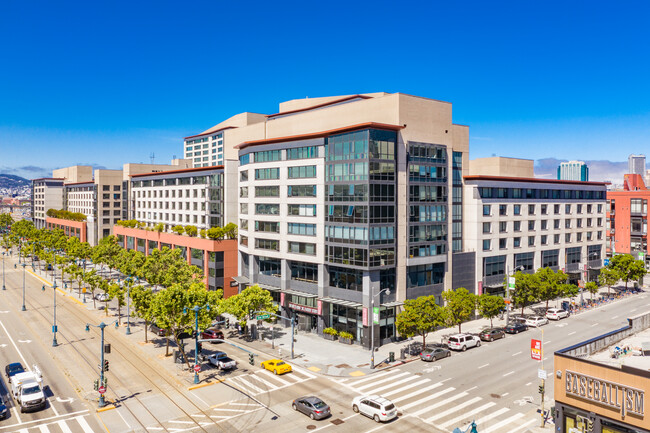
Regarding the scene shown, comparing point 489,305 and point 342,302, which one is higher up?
point 342,302

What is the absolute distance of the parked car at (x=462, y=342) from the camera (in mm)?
56372

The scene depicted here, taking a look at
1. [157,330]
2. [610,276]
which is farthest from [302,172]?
[610,276]

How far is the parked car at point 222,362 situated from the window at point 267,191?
29.5 metres

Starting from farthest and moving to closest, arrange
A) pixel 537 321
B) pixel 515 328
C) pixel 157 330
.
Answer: pixel 537 321, pixel 515 328, pixel 157 330

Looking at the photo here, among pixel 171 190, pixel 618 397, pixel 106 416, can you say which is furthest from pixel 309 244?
pixel 171 190

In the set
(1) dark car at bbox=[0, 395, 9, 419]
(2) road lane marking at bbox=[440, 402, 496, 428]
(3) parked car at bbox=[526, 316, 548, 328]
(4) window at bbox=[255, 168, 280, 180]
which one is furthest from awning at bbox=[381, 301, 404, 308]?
(1) dark car at bbox=[0, 395, 9, 419]

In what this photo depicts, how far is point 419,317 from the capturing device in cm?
5531

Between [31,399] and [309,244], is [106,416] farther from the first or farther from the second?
[309,244]

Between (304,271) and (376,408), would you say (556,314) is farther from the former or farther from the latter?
(376,408)

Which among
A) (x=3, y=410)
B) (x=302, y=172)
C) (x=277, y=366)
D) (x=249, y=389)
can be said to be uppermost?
(x=302, y=172)

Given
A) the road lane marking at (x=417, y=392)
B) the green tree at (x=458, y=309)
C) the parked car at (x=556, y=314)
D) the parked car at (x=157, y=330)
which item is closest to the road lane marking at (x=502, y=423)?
the road lane marking at (x=417, y=392)

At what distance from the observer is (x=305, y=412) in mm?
37469

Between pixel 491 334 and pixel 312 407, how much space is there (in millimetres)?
34005

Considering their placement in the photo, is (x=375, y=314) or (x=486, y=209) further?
(x=486, y=209)
